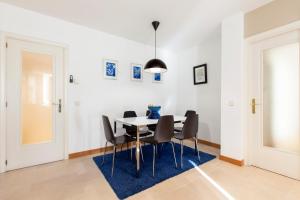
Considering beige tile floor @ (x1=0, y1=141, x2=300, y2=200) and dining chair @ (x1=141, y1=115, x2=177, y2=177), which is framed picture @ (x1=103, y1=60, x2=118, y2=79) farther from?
beige tile floor @ (x1=0, y1=141, x2=300, y2=200)

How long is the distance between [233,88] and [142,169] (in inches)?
80.0

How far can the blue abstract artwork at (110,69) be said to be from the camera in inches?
128

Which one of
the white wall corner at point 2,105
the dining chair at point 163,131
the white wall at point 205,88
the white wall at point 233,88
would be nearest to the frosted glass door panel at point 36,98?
the white wall corner at point 2,105

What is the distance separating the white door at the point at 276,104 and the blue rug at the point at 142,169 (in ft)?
2.96

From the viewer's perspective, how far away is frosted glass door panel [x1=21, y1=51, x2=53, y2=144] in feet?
8.19

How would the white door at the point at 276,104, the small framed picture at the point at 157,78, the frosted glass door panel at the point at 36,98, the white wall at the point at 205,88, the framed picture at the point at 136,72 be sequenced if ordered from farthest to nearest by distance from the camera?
1. the small framed picture at the point at 157,78
2. the framed picture at the point at 136,72
3. the white wall at the point at 205,88
4. the frosted glass door panel at the point at 36,98
5. the white door at the point at 276,104

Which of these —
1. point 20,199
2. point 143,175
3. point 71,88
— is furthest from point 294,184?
point 71,88

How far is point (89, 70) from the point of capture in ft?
10.00

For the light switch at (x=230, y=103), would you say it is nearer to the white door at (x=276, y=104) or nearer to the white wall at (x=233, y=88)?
the white wall at (x=233, y=88)

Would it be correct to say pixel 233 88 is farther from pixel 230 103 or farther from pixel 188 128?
pixel 188 128

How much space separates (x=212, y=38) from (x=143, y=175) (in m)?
3.24

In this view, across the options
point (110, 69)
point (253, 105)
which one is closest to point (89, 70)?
point (110, 69)

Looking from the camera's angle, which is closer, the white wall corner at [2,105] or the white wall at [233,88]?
the white wall corner at [2,105]

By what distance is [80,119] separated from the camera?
2.96 meters
